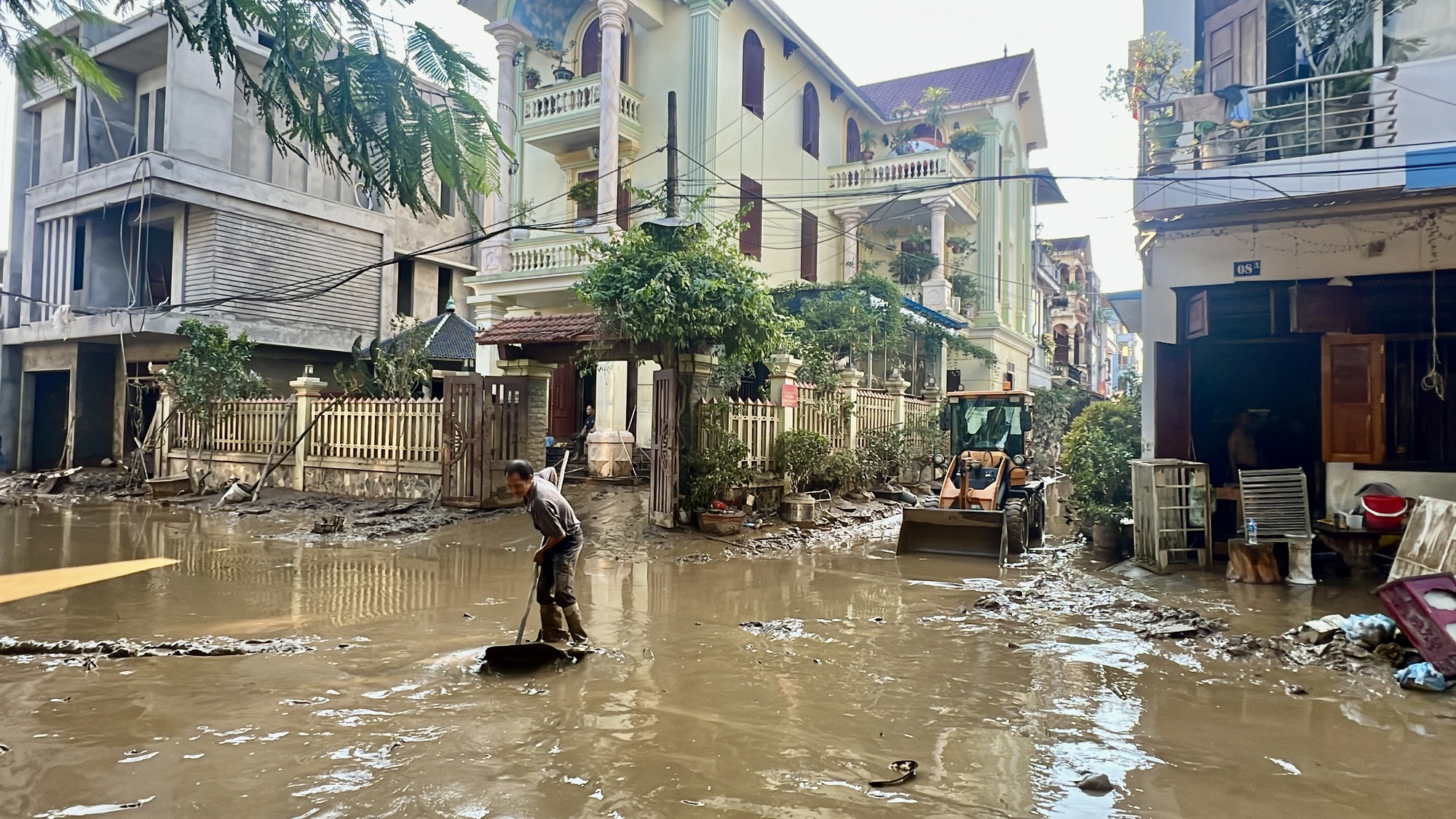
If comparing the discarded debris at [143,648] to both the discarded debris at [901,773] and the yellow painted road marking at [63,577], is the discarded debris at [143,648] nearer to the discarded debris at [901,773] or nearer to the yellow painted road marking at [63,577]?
the yellow painted road marking at [63,577]

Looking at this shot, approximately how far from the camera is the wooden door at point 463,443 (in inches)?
521

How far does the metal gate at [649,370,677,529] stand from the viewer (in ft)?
38.5

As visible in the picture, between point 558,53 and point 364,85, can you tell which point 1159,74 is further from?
point 558,53

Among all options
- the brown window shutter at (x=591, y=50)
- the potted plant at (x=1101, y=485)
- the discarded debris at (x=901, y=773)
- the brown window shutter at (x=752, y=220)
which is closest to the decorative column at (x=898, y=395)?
the brown window shutter at (x=752, y=220)

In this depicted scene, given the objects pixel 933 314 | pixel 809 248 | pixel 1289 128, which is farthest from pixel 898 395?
pixel 1289 128

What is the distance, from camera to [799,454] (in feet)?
43.9

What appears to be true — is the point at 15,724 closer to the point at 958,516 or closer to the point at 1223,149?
the point at 958,516

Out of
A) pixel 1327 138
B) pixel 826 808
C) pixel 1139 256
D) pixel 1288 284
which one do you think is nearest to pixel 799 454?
pixel 1139 256

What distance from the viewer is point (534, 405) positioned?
1376cm

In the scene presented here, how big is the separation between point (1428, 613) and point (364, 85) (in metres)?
7.08

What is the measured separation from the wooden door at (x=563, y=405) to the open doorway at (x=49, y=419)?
14.8 m

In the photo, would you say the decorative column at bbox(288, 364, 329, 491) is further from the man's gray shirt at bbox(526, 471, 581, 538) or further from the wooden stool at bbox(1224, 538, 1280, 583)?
the wooden stool at bbox(1224, 538, 1280, 583)

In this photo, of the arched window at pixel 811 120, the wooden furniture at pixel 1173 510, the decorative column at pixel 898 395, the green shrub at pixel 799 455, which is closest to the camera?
the wooden furniture at pixel 1173 510

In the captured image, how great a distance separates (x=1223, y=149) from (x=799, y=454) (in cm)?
710
